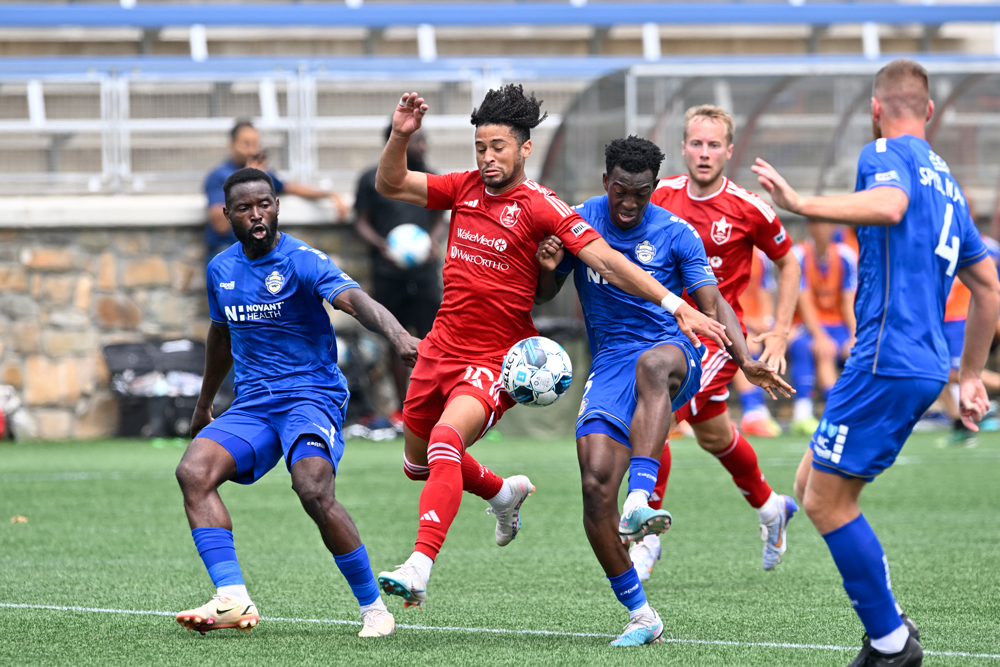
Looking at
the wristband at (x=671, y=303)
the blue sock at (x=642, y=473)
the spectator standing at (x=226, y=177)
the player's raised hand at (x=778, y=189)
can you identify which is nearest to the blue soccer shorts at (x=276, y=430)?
the blue sock at (x=642, y=473)

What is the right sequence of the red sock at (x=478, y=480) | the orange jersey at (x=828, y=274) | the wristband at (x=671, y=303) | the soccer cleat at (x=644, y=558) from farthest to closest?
the orange jersey at (x=828, y=274), the soccer cleat at (x=644, y=558), the red sock at (x=478, y=480), the wristband at (x=671, y=303)

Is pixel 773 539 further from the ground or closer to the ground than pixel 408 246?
closer to the ground

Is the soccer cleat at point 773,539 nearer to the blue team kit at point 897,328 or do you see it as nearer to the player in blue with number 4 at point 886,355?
the player in blue with number 4 at point 886,355

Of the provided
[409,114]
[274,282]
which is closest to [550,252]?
[409,114]

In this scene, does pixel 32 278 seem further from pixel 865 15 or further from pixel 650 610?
pixel 865 15

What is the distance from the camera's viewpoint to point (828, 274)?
13477 mm

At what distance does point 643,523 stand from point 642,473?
0.45 m

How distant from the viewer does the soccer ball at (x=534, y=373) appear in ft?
17.6

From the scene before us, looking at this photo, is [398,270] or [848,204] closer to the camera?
[848,204]

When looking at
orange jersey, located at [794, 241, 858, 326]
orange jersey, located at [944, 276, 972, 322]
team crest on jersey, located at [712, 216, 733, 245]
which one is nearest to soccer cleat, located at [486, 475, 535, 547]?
team crest on jersey, located at [712, 216, 733, 245]

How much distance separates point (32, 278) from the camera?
43.0 ft

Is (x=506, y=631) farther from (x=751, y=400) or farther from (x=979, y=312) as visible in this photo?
(x=751, y=400)

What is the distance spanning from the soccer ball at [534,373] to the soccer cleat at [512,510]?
2.00 ft

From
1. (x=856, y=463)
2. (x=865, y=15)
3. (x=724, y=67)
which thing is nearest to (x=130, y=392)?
(x=724, y=67)
